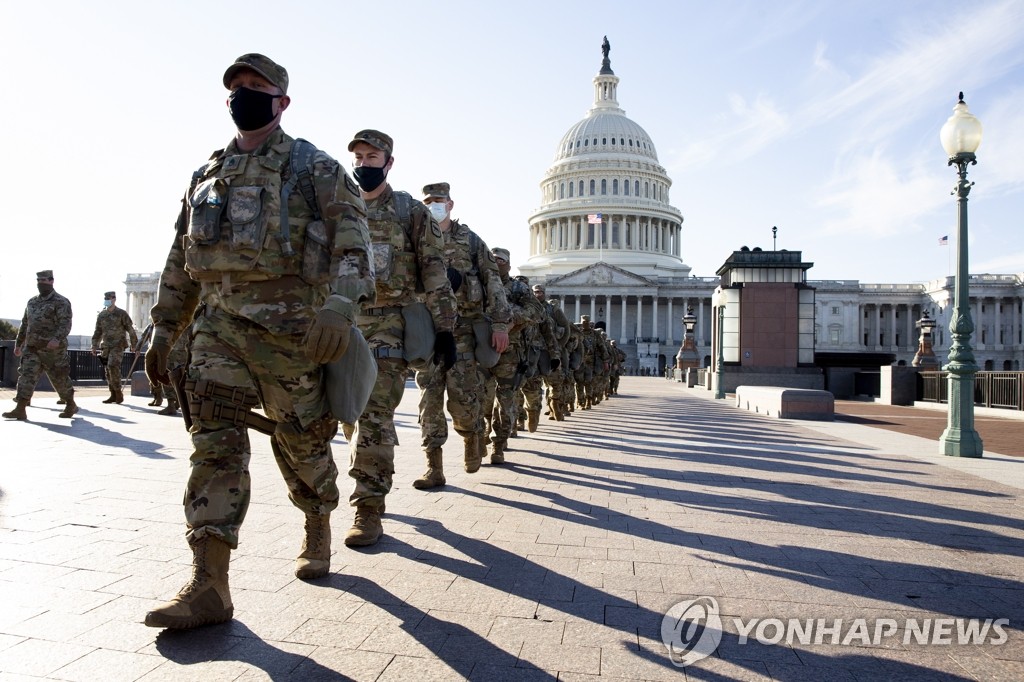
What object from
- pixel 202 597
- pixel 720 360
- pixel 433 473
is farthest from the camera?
pixel 720 360

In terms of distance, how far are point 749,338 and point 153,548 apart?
27445 millimetres

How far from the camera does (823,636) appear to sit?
10.7ft

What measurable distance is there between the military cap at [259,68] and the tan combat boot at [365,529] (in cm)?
251

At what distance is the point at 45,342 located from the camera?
40.3ft

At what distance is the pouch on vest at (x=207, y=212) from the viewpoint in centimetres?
347

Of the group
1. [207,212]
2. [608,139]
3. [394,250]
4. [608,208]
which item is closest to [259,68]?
[207,212]

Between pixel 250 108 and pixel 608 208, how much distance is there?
107 metres

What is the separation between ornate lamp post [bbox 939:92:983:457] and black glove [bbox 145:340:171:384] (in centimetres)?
990

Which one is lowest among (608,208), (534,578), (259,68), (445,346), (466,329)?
(534,578)

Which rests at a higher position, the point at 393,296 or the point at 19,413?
the point at 393,296

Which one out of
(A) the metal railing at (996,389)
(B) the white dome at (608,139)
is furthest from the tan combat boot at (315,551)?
(B) the white dome at (608,139)

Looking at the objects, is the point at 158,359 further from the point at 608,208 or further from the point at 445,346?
the point at 608,208

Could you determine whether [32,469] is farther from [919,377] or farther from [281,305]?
[919,377]

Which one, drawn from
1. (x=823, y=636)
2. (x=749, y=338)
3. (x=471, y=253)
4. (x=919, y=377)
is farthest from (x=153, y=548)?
(x=749, y=338)
